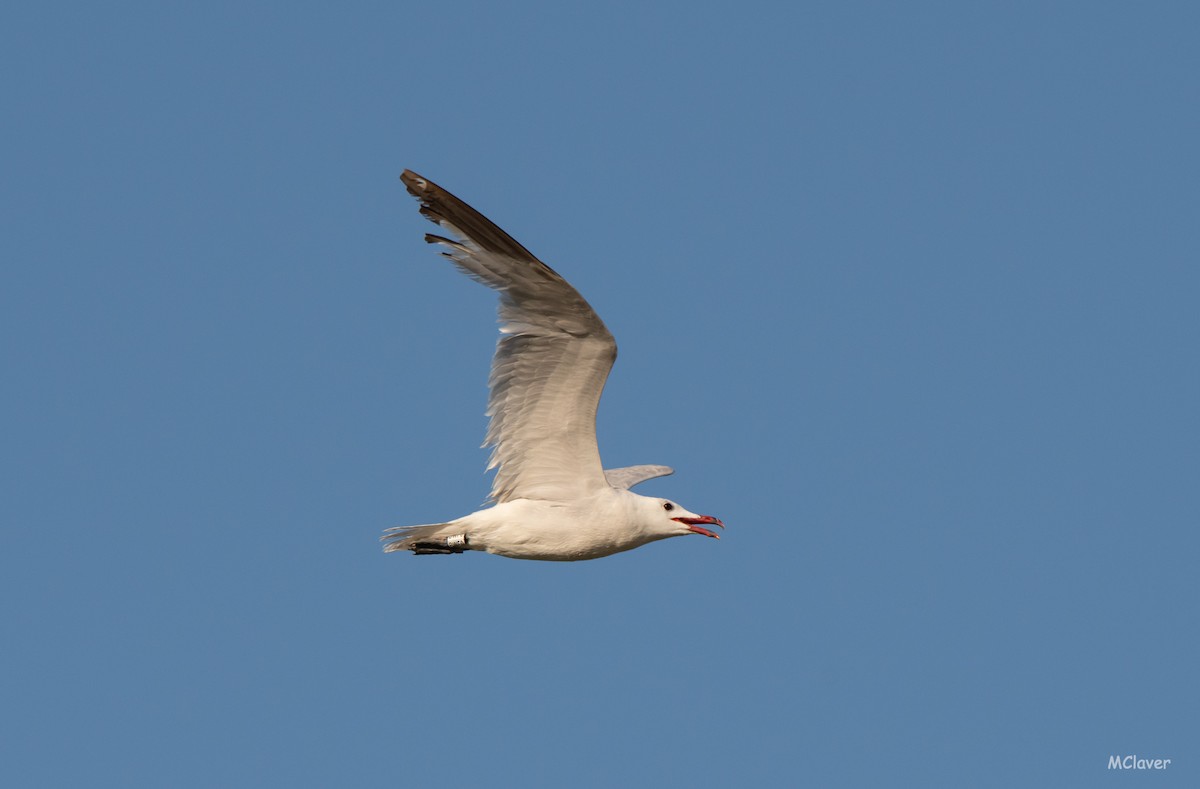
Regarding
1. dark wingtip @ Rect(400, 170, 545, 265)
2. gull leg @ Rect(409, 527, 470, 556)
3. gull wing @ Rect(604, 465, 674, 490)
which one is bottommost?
gull leg @ Rect(409, 527, 470, 556)

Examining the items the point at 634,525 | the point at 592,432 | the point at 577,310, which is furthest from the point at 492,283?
the point at 634,525

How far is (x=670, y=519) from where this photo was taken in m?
16.9

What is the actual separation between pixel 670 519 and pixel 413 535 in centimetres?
266

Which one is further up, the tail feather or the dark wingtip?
the dark wingtip

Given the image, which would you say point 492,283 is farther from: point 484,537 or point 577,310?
point 484,537

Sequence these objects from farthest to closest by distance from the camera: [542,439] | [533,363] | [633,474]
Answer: [633,474]
[542,439]
[533,363]

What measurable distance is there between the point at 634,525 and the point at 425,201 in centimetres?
411

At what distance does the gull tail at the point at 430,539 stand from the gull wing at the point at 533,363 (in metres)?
0.61

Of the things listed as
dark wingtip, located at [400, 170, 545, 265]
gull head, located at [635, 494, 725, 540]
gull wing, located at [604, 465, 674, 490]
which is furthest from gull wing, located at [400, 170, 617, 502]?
gull wing, located at [604, 465, 674, 490]

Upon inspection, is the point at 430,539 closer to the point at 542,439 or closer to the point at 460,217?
the point at 542,439

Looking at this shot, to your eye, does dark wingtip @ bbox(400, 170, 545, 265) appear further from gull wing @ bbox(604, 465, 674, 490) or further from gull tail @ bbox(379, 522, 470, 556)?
gull wing @ bbox(604, 465, 674, 490)

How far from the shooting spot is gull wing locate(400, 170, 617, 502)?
49.3ft

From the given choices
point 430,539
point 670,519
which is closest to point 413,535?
point 430,539

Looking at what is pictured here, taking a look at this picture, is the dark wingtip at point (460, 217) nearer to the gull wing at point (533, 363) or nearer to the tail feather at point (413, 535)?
the gull wing at point (533, 363)
